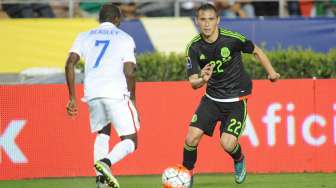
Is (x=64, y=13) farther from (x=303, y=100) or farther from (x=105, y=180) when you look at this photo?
(x=105, y=180)

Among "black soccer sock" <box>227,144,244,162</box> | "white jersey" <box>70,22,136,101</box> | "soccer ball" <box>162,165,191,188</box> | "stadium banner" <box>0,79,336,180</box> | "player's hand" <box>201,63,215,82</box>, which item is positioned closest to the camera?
"player's hand" <box>201,63,215,82</box>

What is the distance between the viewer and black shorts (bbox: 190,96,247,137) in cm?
1214

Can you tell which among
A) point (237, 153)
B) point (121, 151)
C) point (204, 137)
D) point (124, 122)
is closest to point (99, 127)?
point (124, 122)

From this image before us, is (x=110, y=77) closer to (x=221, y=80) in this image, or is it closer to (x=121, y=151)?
(x=121, y=151)

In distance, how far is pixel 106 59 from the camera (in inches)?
437

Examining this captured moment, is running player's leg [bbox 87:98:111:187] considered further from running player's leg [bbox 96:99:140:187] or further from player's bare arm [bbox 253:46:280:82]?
player's bare arm [bbox 253:46:280:82]

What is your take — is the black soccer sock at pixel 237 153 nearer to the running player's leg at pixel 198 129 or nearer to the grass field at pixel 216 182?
the running player's leg at pixel 198 129

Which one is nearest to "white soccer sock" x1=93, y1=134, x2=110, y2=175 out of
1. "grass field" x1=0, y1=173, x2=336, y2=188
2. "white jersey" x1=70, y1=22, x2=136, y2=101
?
"white jersey" x1=70, y1=22, x2=136, y2=101

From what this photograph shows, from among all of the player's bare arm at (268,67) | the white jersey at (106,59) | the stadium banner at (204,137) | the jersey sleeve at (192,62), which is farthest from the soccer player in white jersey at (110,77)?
the stadium banner at (204,137)

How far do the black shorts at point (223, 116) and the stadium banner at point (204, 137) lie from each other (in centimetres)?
260

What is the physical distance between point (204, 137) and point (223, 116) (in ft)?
8.51

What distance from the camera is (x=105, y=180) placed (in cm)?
1073

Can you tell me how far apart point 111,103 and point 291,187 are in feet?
9.76

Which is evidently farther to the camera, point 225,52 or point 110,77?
point 225,52
